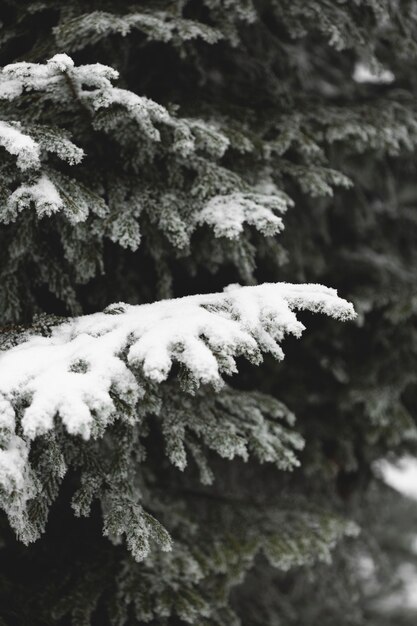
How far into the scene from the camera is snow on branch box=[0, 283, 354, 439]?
160cm

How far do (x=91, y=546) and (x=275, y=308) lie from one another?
62.8 inches

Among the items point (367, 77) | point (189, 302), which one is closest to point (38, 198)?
point (189, 302)

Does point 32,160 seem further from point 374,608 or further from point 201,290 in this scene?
point 374,608

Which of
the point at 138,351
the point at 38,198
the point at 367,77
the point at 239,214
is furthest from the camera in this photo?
the point at 367,77

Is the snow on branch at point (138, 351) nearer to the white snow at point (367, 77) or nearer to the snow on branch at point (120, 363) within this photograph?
the snow on branch at point (120, 363)

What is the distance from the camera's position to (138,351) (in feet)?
5.63

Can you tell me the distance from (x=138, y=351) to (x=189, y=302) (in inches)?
13.5

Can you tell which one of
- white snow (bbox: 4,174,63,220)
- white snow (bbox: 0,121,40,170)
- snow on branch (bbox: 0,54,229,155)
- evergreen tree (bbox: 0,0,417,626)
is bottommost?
evergreen tree (bbox: 0,0,417,626)

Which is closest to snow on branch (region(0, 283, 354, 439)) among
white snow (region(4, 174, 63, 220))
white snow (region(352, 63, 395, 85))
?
white snow (region(4, 174, 63, 220))

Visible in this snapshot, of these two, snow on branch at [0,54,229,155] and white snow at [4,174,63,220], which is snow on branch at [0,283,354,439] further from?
snow on branch at [0,54,229,155]

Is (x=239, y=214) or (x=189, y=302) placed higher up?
(x=239, y=214)

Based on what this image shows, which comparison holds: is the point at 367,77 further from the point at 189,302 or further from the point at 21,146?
the point at 21,146

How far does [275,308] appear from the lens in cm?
180

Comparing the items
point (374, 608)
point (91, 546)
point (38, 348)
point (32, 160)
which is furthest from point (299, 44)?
point (374, 608)
